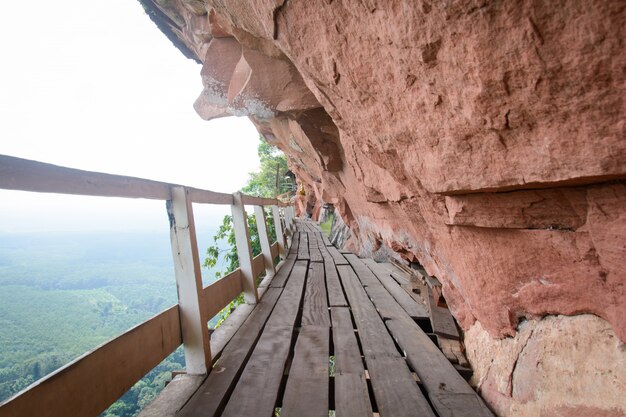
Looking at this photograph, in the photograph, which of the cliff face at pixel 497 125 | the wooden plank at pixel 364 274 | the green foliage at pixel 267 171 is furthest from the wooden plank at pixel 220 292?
the green foliage at pixel 267 171

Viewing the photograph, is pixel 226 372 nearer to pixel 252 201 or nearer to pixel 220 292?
pixel 220 292

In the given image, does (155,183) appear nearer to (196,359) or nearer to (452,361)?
(196,359)

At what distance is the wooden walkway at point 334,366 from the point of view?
1712mm

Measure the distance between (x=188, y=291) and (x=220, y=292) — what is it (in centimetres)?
72

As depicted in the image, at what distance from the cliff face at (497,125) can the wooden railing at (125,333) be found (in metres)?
1.41

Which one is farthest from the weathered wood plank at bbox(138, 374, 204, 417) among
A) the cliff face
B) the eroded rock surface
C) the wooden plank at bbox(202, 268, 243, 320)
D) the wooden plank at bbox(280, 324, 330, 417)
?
the cliff face

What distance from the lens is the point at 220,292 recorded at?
2.68 meters

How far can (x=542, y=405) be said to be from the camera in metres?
1.54

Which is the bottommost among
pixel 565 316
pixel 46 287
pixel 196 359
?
pixel 46 287

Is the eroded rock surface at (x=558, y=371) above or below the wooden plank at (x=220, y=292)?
below

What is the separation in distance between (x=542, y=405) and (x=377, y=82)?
194 cm

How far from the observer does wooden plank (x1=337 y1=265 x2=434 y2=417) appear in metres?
1.70

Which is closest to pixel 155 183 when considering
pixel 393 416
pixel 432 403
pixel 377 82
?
pixel 377 82

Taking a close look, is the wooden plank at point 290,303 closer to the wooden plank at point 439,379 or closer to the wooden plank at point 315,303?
the wooden plank at point 315,303
